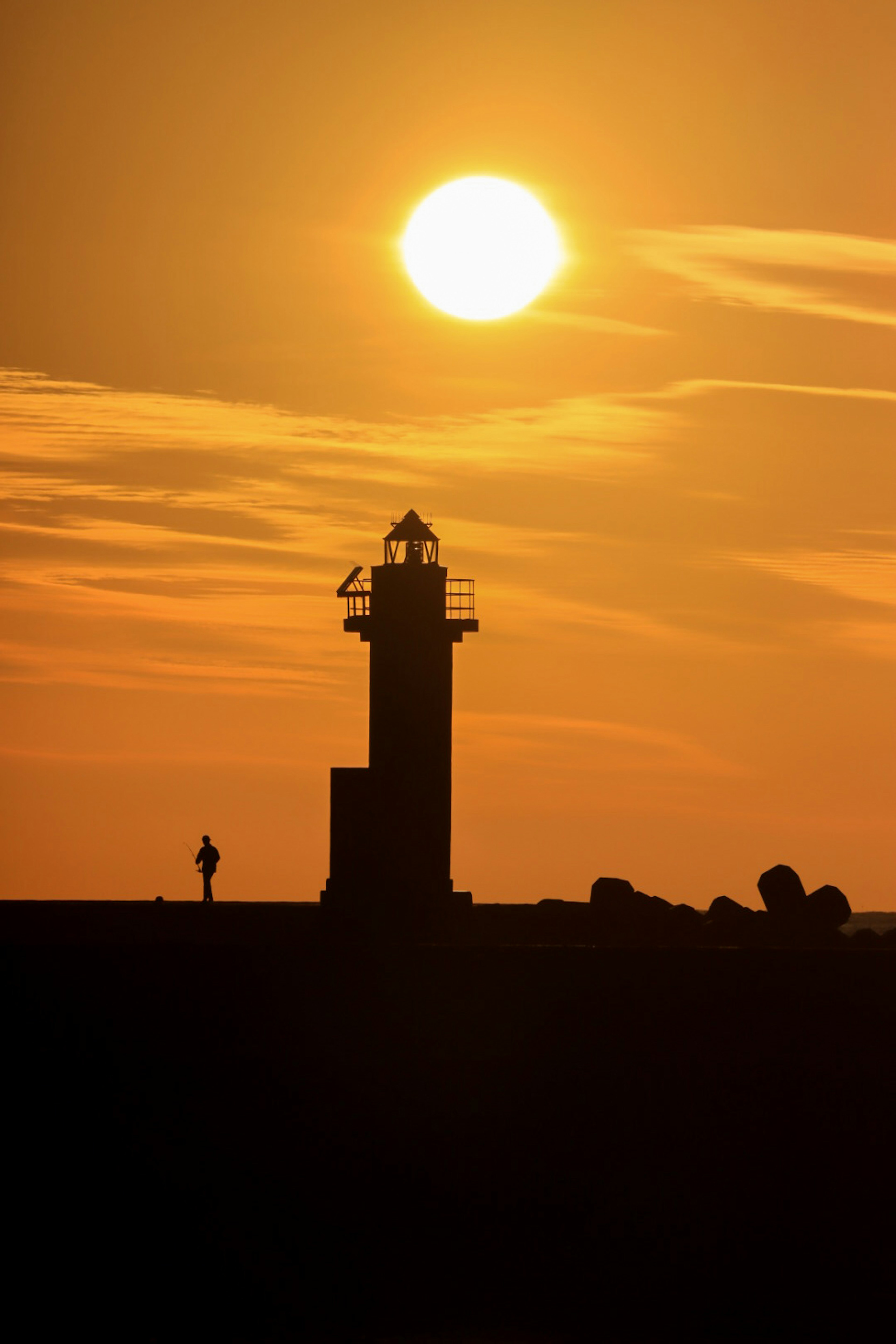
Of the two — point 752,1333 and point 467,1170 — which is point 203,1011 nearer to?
point 467,1170

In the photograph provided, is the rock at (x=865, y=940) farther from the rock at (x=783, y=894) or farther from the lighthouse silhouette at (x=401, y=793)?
the lighthouse silhouette at (x=401, y=793)

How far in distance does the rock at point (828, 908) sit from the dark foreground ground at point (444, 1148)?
12.5 meters

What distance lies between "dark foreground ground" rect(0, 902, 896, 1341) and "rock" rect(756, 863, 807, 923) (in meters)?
12.4

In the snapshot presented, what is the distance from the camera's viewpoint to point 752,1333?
11.7m

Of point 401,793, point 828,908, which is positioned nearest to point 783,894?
point 828,908

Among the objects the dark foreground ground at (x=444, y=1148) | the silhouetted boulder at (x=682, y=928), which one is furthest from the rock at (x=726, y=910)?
the dark foreground ground at (x=444, y=1148)

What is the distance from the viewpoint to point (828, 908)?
1543 inches

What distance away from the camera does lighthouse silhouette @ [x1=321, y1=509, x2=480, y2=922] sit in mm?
34031

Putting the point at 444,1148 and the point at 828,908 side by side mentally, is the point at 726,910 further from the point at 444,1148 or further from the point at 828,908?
the point at 444,1148

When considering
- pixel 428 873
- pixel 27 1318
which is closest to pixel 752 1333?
pixel 27 1318

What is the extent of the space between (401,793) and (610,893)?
8405mm

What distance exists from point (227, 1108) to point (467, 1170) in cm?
281

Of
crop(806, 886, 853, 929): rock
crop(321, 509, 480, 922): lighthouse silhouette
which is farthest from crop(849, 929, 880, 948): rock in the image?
crop(321, 509, 480, 922): lighthouse silhouette

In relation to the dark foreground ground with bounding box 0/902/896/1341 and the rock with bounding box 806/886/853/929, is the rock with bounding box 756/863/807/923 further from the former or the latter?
the dark foreground ground with bounding box 0/902/896/1341
